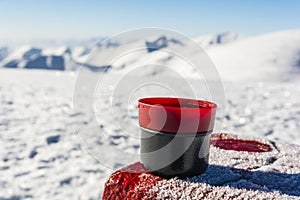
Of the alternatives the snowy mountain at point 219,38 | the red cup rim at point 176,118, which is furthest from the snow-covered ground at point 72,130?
the snowy mountain at point 219,38

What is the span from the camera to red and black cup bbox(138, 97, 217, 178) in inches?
34.5

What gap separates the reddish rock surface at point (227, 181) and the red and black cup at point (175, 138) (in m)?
0.04

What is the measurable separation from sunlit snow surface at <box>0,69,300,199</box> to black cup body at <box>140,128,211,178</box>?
0.56 ft

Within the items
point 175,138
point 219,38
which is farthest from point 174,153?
point 219,38

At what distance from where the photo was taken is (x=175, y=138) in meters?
0.89

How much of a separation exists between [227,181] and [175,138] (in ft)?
0.87

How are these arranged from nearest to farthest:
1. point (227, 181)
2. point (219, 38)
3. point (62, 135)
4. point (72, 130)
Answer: point (227, 181) < point (62, 135) < point (72, 130) < point (219, 38)

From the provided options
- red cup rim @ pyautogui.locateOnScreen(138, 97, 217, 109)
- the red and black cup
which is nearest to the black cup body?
the red and black cup

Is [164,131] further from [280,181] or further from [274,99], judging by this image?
[274,99]

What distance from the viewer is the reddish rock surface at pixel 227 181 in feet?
2.97

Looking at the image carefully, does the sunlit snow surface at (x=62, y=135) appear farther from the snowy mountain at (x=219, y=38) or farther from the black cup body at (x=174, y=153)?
the snowy mountain at (x=219, y=38)

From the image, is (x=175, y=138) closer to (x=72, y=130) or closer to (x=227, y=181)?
(x=227, y=181)

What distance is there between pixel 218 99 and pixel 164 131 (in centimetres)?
39

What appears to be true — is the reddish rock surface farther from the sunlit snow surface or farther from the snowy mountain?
the snowy mountain
